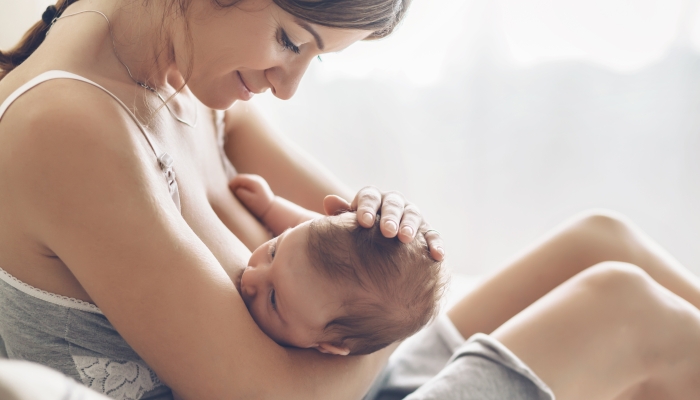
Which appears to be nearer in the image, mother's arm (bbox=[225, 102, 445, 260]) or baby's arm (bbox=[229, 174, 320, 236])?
baby's arm (bbox=[229, 174, 320, 236])

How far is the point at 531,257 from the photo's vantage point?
134 cm

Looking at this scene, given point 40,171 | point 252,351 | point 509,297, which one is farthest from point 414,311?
point 40,171

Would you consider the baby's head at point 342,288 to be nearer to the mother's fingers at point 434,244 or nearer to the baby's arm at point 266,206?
the mother's fingers at point 434,244

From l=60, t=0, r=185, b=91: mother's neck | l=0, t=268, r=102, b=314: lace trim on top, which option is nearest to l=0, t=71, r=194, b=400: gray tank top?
l=0, t=268, r=102, b=314: lace trim on top

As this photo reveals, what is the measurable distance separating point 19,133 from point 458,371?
753 mm

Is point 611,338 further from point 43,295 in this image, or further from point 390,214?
point 43,295

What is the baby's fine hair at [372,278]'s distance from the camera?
0.95m

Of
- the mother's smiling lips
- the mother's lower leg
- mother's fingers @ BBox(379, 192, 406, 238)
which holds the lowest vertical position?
the mother's lower leg

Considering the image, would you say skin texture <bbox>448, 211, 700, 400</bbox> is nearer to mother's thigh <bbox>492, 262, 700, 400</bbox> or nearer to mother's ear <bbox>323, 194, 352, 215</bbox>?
mother's thigh <bbox>492, 262, 700, 400</bbox>

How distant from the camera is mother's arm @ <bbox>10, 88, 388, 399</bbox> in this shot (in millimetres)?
756

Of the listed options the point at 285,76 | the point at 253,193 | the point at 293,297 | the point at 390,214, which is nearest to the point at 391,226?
the point at 390,214

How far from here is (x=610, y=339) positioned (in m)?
1.05

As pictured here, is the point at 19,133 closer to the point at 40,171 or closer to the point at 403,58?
the point at 40,171

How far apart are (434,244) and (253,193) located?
47cm
